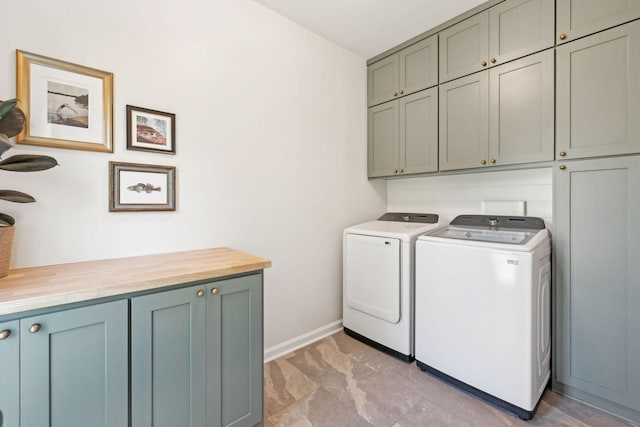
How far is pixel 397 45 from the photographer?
2.57 m

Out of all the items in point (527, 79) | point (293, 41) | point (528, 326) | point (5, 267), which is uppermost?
point (293, 41)

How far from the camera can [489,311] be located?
1.68 m

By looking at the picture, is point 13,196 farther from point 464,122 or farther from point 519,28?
point 519,28

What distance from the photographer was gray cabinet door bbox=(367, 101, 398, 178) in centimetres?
264

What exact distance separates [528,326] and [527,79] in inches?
60.8

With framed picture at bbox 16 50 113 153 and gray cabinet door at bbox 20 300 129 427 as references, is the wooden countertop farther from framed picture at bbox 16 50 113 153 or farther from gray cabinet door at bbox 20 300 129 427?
framed picture at bbox 16 50 113 153

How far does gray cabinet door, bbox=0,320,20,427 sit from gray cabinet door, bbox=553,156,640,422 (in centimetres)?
262

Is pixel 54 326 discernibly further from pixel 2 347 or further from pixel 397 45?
pixel 397 45

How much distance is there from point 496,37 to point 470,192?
3.85 ft

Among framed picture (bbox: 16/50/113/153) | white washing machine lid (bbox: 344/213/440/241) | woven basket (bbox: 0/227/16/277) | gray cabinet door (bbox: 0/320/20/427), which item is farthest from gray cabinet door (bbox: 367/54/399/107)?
gray cabinet door (bbox: 0/320/20/427)

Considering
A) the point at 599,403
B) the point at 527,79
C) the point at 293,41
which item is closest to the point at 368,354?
the point at 599,403

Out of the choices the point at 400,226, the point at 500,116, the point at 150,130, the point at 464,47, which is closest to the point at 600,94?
the point at 500,116

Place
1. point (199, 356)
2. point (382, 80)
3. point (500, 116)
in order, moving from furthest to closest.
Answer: point (382, 80) → point (500, 116) → point (199, 356)

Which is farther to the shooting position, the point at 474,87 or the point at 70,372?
the point at 474,87
